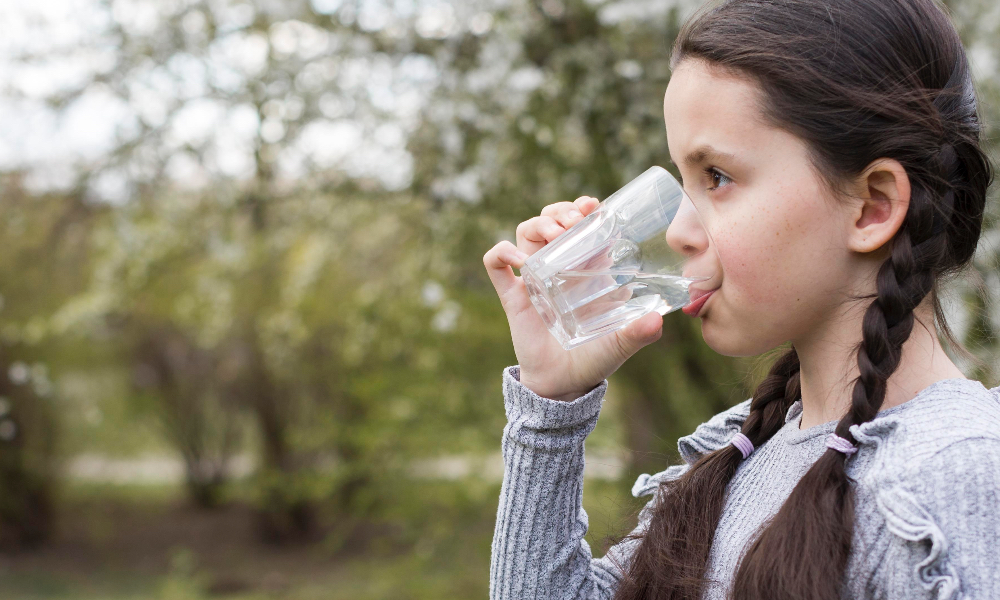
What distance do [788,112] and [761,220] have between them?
152 mm

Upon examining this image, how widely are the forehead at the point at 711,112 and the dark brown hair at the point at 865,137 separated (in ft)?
0.06

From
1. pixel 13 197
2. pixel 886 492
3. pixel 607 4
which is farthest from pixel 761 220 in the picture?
pixel 13 197

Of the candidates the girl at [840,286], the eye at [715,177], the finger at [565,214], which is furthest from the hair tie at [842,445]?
the finger at [565,214]

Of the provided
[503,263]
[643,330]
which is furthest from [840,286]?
[503,263]

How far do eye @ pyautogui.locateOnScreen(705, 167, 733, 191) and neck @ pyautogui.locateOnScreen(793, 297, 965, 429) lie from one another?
260mm

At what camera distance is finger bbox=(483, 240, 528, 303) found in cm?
140

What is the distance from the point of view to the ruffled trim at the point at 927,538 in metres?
0.88

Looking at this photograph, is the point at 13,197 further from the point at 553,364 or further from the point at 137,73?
the point at 553,364

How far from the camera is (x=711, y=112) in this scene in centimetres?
114

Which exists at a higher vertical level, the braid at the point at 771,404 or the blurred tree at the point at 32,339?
the blurred tree at the point at 32,339

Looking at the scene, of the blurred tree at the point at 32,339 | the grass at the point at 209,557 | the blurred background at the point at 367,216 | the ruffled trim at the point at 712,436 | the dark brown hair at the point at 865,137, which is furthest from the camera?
the blurred tree at the point at 32,339

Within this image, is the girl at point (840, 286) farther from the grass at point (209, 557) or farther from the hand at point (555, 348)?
the grass at point (209, 557)

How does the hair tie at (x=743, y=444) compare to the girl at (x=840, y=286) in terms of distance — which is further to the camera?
the hair tie at (x=743, y=444)

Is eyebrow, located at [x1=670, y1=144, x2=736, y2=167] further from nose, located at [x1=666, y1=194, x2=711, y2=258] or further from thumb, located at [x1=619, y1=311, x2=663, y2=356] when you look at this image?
thumb, located at [x1=619, y1=311, x2=663, y2=356]
